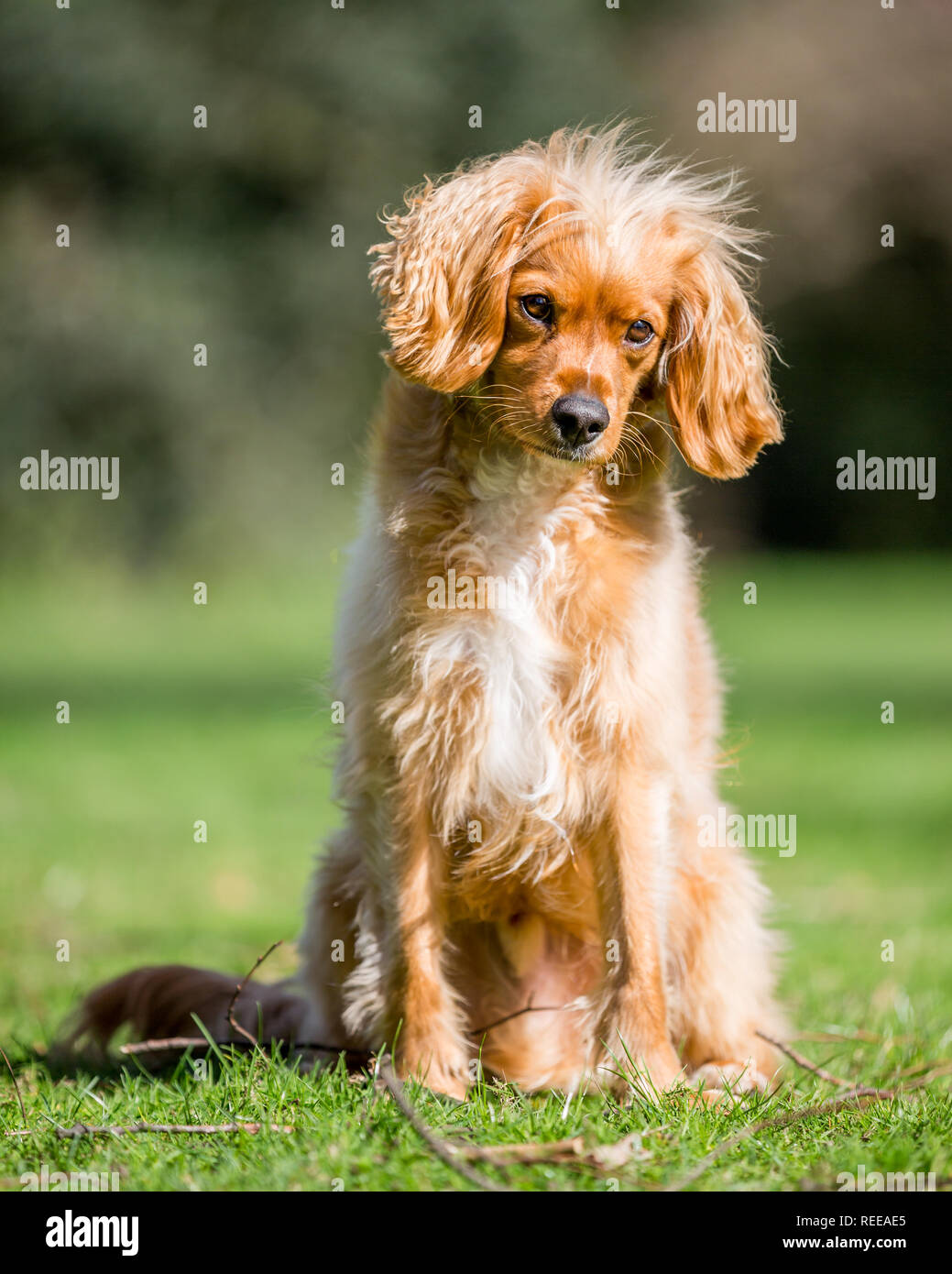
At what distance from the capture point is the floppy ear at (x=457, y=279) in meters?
3.89

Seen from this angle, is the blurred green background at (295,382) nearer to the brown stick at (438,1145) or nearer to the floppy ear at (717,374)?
the floppy ear at (717,374)

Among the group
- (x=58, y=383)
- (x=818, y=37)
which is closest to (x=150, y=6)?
(x=58, y=383)

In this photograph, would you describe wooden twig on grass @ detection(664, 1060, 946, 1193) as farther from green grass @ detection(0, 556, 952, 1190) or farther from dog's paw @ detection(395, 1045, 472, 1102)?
dog's paw @ detection(395, 1045, 472, 1102)

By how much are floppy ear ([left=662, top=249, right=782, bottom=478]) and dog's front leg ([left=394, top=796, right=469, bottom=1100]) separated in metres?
1.36

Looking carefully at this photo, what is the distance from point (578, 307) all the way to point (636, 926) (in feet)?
5.74

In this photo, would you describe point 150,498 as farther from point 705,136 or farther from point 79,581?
point 705,136

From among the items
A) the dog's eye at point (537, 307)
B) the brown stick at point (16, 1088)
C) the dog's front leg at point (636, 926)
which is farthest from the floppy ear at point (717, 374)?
the brown stick at point (16, 1088)

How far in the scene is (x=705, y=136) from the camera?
22.0 meters

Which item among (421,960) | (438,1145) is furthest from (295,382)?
(438,1145)

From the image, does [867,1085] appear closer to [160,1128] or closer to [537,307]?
[160,1128]

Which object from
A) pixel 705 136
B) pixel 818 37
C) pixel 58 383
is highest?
pixel 818 37

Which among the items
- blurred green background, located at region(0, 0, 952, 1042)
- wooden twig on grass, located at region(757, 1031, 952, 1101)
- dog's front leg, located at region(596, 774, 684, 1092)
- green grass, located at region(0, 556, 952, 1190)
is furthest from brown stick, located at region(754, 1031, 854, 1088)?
blurred green background, located at region(0, 0, 952, 1042)

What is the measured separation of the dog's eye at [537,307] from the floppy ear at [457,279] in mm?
63
